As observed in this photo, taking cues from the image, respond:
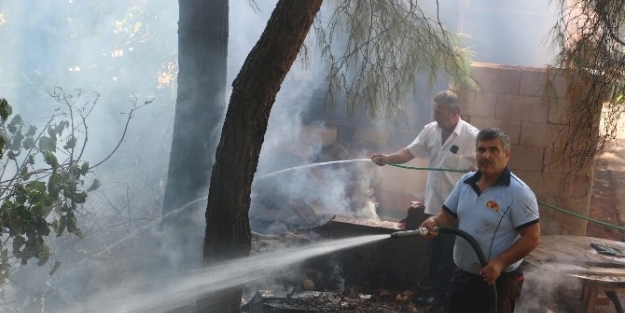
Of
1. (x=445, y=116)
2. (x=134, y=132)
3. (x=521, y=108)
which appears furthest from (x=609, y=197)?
(x=134, y=132)

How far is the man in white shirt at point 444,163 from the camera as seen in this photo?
6.56 meters

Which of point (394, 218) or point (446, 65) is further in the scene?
point (394, 218)

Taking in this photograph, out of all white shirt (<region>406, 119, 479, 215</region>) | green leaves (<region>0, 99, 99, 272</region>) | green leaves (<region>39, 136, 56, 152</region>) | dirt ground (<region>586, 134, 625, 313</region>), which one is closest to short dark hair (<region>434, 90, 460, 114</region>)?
white shirt (<region>406, 119, 479, 215</region>)

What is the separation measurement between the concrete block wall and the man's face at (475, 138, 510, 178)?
2843mm

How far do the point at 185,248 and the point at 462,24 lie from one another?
A: 1109 cm

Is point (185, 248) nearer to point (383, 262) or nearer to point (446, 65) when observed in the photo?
point (383, 262)

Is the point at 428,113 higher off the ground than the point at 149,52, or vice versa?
the point at 149,52

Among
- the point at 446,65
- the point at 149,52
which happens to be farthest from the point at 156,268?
the point at 149,52

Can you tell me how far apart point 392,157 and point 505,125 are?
4.91 ft

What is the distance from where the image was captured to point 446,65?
636 cm

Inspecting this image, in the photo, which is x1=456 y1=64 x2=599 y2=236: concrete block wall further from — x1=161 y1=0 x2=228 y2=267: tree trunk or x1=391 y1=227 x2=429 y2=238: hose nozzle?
x1=391 y1=227 x2=429 y2=238: hose nozzle

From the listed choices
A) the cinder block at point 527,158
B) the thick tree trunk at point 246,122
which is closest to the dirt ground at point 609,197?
the cinder block at point 527,158

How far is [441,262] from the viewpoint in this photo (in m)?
6.68

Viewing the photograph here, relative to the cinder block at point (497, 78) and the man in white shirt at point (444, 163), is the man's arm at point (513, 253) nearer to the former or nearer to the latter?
the man in white shirt at point (444, 163)
